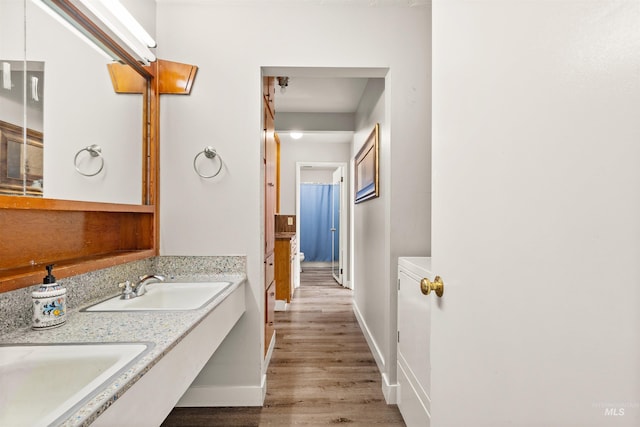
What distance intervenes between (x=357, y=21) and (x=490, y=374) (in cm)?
198

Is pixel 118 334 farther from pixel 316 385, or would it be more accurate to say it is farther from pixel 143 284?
pixel 316 385

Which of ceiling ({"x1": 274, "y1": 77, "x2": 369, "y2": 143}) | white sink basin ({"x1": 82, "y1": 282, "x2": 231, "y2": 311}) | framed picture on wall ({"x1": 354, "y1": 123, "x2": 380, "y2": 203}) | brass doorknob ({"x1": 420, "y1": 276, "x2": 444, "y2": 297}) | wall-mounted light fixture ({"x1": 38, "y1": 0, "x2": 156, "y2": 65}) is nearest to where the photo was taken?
brass doorknob ({"x1": 420, "y1": 276, "x2": 444, "y2": 297})

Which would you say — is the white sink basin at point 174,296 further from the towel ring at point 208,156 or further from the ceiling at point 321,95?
the ceiling at point 321,95

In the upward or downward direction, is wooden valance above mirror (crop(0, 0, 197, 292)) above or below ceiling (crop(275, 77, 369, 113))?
below

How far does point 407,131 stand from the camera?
1973mm

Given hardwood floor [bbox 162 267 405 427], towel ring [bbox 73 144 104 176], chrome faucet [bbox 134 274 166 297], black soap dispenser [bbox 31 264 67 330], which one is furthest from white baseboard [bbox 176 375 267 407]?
towel ring [bbox 73 144 104 176]

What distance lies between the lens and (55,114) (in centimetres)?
119

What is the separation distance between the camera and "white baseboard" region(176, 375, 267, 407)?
1894 millimetres

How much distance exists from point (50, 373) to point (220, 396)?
1.28m

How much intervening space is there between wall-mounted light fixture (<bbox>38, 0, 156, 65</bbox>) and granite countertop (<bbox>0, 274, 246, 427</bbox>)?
1.15 m

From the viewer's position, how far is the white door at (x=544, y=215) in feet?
1.23

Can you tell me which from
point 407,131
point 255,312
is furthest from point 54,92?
point 407,131

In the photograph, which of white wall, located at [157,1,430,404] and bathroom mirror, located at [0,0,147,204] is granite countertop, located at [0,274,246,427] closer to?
bathroom mirror, located at [0,0,147,204]

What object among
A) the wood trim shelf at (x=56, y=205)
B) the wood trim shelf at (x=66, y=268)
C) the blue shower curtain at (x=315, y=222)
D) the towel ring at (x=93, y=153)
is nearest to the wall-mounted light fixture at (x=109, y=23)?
the towel ring at (x=93, y=153)
